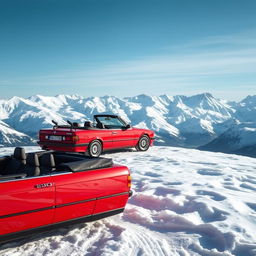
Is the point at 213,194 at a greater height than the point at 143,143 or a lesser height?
lesser

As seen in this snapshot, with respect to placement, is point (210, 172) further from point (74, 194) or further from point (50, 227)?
point (50, 227)

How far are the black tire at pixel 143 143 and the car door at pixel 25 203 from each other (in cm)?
902

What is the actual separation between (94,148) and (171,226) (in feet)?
20.9

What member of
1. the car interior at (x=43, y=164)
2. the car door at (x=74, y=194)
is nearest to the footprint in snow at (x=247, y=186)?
the car interior at (x=43, y=164)

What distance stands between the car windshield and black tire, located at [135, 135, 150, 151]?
131cm

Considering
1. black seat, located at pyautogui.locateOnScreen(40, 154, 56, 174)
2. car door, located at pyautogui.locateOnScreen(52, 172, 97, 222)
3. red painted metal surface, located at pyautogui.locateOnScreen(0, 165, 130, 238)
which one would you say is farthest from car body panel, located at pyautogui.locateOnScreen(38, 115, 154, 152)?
car door, located at pyautogui.locateOnScreen(52, 172, 97, 222)

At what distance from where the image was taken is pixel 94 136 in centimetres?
1117

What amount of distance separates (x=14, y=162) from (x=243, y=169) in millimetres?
6912

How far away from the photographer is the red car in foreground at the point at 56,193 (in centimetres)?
396

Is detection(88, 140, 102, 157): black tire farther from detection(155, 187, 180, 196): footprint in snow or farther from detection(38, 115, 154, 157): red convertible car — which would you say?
detection(155, 187, 180, 196): footprint in snow

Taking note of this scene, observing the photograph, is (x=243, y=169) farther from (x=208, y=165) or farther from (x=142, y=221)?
(x=142, y=221)

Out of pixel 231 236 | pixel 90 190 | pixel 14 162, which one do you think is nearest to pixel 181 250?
pixel 231 236

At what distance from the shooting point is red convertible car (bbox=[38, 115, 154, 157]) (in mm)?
10687

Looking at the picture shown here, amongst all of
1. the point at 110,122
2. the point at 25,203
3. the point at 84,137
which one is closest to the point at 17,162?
the point at 25,203
